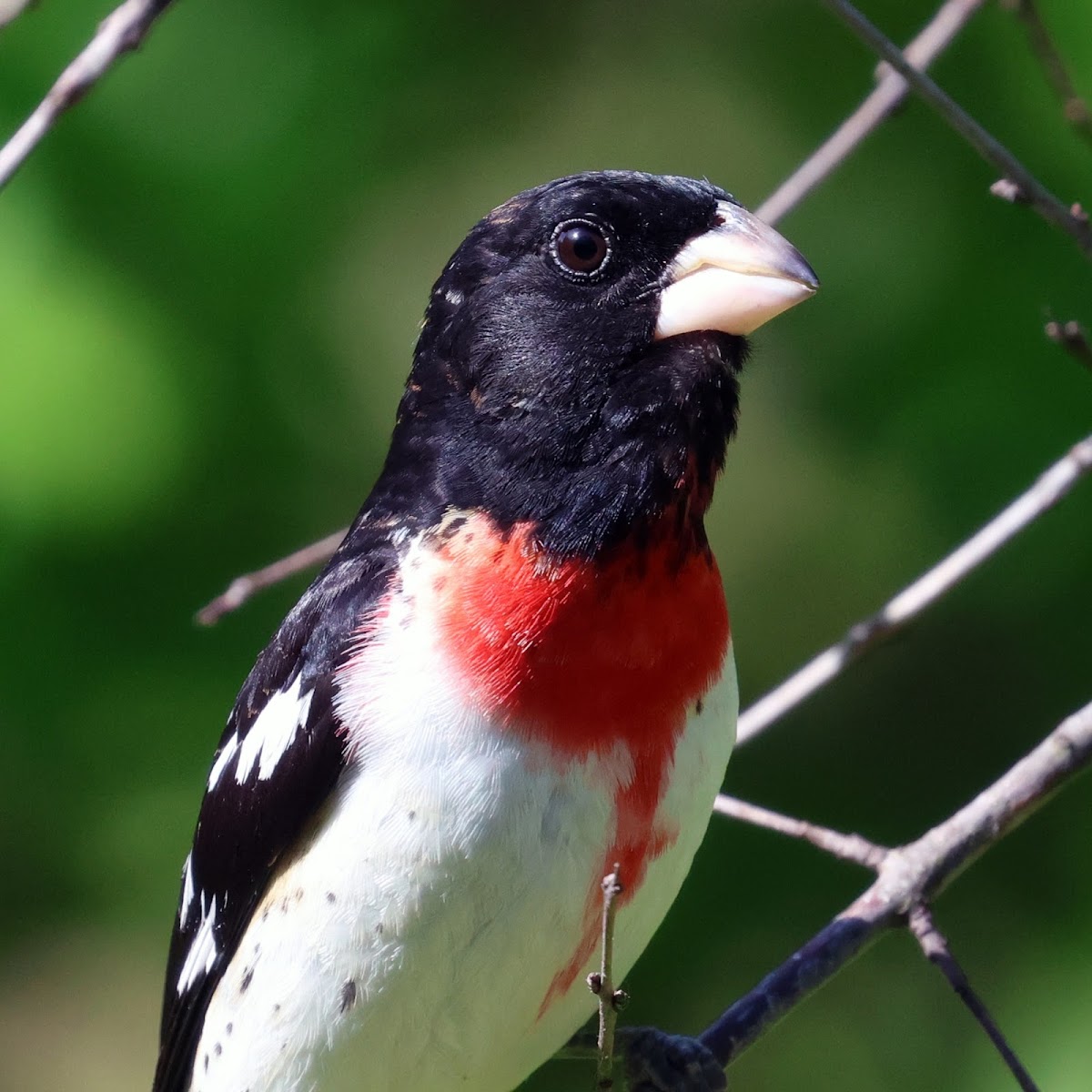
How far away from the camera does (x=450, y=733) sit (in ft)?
7.71

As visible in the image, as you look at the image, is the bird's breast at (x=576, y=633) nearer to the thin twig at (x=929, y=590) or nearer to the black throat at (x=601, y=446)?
the black throat at (x=601, y=446)

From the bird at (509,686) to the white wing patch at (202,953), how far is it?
0.01 metres

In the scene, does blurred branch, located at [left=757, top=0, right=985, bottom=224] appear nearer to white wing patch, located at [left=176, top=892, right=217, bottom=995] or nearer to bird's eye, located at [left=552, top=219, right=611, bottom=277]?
bird's eye, located at [left=552, top=219, right=611, bottom=277]

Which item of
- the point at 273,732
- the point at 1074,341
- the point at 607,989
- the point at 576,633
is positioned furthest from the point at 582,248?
the point at 607,989

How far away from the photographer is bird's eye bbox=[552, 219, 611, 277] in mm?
2605

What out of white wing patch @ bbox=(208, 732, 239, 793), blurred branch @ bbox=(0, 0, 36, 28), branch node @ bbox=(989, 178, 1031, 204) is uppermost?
branch node @ bbox=(989, 178, 1031, 204)

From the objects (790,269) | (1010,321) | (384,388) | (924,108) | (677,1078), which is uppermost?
(924,108)

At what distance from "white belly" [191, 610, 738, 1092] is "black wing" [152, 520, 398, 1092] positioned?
2.0 inches

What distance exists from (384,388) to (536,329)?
1.37 meters

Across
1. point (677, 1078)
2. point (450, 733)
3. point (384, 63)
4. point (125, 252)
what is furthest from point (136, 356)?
point (677, 1078)

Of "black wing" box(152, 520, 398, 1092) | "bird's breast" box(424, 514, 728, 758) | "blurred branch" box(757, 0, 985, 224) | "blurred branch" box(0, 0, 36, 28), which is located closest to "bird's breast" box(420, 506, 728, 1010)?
"bird's breast" box(424, 514, 728, 758)

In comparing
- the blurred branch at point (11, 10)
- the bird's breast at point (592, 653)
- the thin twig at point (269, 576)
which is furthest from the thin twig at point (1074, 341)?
the blurred branch at point (11, 10)

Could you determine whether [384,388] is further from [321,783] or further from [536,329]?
[321,783]

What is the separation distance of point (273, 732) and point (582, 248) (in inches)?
35.0
